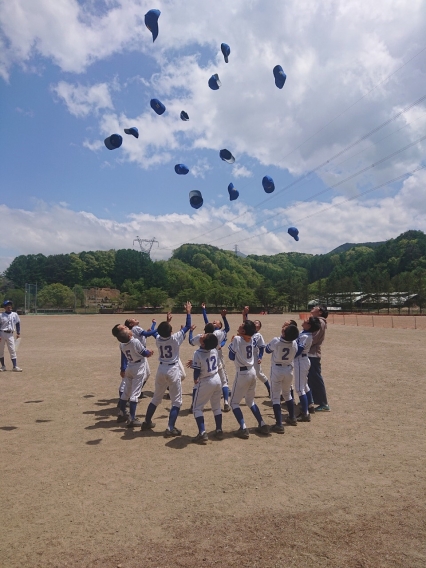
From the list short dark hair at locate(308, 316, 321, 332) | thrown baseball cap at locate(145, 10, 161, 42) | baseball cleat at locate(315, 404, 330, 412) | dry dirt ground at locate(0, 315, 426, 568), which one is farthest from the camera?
thrown baseball cap at locate(145, 10, 161, 42)

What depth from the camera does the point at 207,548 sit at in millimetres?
3773

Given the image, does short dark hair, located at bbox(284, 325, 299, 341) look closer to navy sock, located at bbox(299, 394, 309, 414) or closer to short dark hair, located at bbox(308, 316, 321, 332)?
short dark hair, located at bbox(308, 316, 321, 332)

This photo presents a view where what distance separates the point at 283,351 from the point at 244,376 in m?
0.90

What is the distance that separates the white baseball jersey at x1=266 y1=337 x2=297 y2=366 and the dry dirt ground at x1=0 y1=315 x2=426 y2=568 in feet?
3.97

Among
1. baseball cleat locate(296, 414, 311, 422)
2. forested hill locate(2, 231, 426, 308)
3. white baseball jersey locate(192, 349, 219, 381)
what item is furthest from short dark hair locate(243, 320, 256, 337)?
forested hill locate(2, 231, 426, 308)

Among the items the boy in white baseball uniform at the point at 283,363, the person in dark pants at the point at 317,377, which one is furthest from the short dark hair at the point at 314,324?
the boy in white baseball uniform at the point at 283,363

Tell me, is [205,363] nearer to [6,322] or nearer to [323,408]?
[323,408]

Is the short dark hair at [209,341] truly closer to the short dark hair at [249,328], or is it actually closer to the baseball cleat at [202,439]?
the short dark hair at [249,328]

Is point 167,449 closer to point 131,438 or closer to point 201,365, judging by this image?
point 131,438

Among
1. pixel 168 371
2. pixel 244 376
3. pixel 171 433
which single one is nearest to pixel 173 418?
pixel 171 433

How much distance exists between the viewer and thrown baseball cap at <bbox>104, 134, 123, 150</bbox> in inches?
455

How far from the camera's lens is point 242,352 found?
7008mm

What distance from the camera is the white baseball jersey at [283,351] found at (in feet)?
23.9

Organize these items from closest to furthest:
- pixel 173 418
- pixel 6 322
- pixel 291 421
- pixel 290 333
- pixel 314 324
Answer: pixel 173 418 < pixel 290 333 < pixel 291 421 < pixel 314 324 < pixel 6 322
